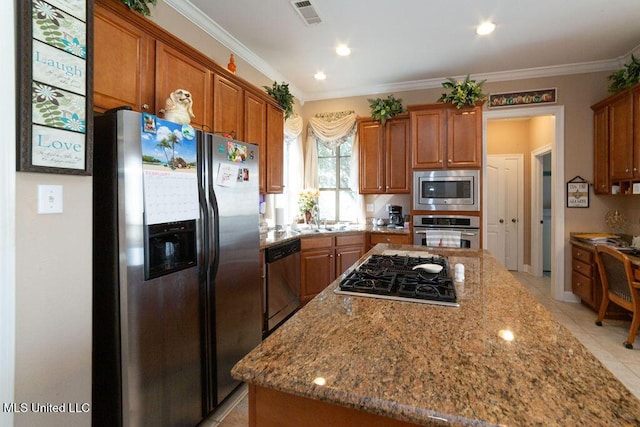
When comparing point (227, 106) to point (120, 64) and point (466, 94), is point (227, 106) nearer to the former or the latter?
point (120, 64)

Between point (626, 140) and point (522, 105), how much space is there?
111cm

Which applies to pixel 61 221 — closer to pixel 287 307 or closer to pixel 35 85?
pixel 35 85

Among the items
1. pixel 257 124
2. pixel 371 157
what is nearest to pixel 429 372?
pixel 257 124

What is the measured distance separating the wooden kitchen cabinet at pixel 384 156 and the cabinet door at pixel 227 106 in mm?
1992

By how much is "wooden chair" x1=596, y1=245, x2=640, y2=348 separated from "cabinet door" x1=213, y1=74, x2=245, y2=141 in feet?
11.4

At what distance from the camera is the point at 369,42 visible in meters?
3.21

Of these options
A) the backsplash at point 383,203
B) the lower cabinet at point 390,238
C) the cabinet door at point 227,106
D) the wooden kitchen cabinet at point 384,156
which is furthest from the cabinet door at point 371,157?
the cabinet door at point 227,106

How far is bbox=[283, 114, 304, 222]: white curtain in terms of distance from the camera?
4480 millimetres

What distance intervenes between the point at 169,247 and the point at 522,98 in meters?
4.35

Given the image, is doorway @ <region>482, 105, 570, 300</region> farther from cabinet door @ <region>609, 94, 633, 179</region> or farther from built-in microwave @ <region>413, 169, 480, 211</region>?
cabinet door @ <region>609, 94, 633, 179</region>

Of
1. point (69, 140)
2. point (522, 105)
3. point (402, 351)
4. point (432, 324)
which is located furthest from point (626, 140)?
point (69, 140)

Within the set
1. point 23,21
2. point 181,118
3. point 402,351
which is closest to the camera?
point 402,351

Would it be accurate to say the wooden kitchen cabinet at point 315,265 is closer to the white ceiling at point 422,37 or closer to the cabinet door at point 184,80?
the cabinet door at point 184,80

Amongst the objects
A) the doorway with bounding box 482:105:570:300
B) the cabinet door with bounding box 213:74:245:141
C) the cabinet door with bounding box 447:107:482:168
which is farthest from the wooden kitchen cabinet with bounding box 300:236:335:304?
the doorway with bounding box 482:105:570:300
